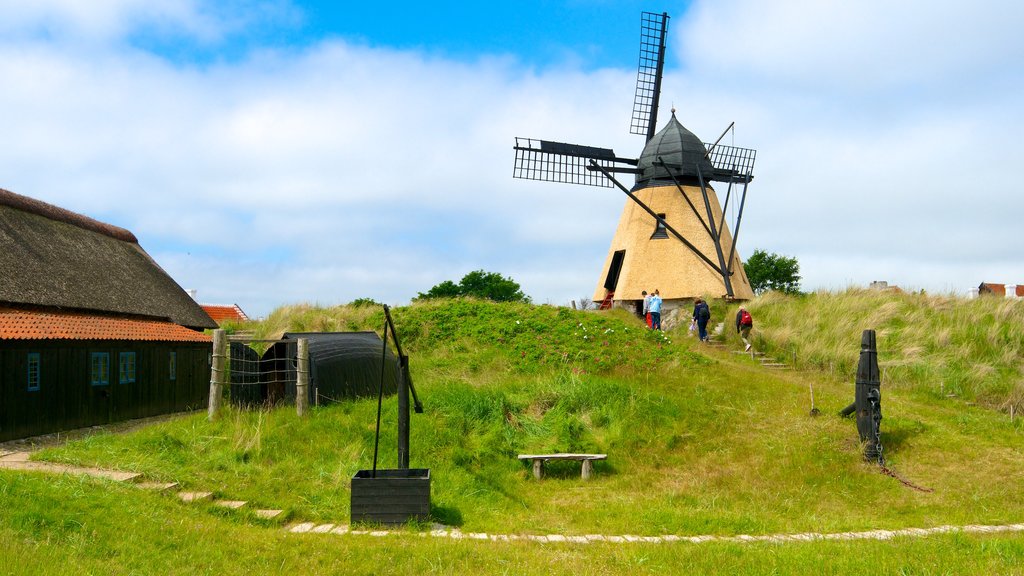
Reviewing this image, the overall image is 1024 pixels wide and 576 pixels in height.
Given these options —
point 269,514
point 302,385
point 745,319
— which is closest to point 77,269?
point 302,385

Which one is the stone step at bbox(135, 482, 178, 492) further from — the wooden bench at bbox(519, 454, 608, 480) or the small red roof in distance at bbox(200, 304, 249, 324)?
the small red roof in distance at bbox(200, 304, 249, 324)

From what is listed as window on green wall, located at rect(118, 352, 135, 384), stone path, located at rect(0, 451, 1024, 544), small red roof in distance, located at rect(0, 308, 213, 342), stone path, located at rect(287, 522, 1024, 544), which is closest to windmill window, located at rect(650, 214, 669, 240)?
small red roof in distance, located at rect(0, 308, 213, 342)

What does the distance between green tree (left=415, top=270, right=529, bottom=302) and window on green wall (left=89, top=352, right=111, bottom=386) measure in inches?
1455

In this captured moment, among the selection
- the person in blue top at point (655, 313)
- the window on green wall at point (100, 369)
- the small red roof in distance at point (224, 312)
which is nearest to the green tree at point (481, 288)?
the small red roof in distance at point (224, 312)

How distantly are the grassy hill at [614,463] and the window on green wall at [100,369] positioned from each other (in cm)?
350

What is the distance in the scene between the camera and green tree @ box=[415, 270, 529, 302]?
53188 millimetres

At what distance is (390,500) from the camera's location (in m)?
8.78

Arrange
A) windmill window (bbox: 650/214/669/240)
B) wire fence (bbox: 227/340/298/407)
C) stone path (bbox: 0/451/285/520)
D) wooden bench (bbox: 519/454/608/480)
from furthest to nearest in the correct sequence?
1. windmill window (bbox: 650/214/669/240)
2. wire fence (bbox: 227/340/298/407)
3. wooden bench (bbox: 519/454/608/480)
4. stone path (bbox: 0/451/285/520)

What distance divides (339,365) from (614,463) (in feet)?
20.2

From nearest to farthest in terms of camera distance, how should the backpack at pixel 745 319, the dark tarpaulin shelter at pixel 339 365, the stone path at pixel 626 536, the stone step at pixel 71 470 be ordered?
1. the stone path at pixel 626 536
2. the stone step at pixel 71 470
3. the dark tarpaulin shelter at pixel 339 365
4. the backpack at pixel 745 319

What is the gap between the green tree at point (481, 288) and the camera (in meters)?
53.2

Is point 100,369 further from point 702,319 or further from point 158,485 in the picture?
point 702,319

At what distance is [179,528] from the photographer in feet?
24.2

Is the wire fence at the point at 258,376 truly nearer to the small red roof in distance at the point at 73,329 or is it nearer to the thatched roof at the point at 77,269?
the small red roof in distance at the point at 73,329
